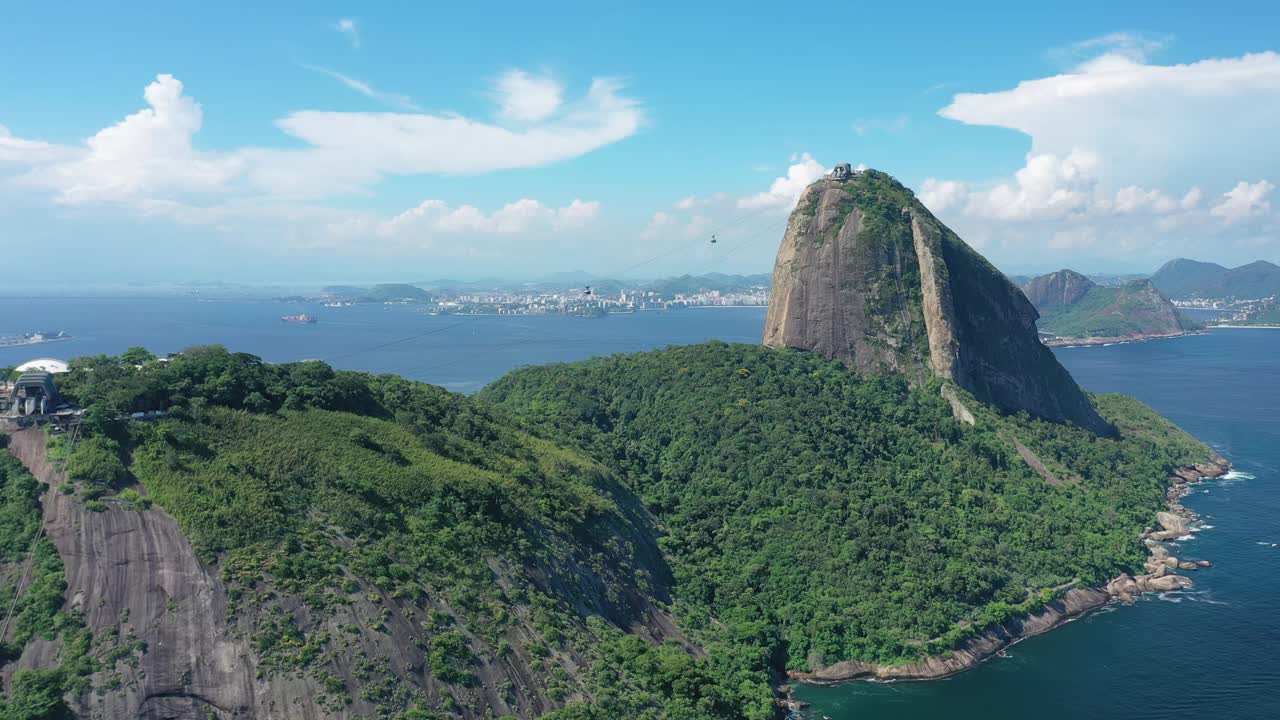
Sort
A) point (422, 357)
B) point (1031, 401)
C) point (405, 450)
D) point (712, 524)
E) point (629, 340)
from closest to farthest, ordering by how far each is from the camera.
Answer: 1. point (405, 450)
2. point (712, 524)
3. point (1031, 401)
4. point (422, 357)
5. point (629, 340)

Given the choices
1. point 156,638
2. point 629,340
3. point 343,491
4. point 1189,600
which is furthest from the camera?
point 629,340

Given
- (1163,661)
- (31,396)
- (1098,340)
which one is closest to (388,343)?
(31,396)

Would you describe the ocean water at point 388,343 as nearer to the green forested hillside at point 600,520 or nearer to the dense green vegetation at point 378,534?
the green forested hillside at point 600,520

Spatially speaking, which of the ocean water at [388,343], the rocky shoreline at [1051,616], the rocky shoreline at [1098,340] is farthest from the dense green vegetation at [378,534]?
the rocky shoreline at [1098,340]

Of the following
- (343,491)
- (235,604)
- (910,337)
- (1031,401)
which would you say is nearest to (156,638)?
(235,604)

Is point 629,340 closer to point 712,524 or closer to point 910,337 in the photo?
point 910,337

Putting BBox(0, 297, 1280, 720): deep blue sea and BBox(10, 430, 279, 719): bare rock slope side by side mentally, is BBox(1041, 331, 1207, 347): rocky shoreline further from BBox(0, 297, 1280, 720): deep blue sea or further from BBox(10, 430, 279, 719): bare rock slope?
BBox(10, 430, 279, 719): bare rock slope

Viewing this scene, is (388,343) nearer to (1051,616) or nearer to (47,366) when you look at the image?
(47,366)

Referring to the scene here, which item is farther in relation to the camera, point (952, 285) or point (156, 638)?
point (952, 285)
